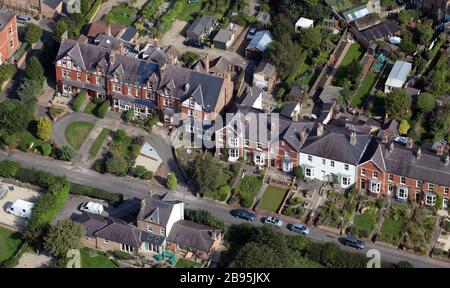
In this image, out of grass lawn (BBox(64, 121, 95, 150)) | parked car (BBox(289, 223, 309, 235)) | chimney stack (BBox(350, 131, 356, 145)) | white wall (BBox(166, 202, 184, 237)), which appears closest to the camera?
white wall (BBox(166, 202, 184, 237))

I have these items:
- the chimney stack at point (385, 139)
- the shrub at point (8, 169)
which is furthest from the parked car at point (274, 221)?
the shrub at point (8, 169)

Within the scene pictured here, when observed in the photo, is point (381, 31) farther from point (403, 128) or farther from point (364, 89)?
point (403, 128)

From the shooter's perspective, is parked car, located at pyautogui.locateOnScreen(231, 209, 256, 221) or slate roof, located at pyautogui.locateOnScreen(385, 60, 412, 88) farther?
slate roof, located at pyautogui.locateOnScreen(385, 60, 412, 88)

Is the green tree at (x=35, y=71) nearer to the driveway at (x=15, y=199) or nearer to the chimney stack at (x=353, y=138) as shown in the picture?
the driveway at (x=15, y=199)

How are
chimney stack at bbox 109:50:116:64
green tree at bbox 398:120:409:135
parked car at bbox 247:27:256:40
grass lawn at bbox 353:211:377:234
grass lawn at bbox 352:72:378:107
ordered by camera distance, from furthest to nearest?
parked car at bbox 247:27:256:40, grass lawn at bbox 352:72:378:107, chimney stack at bbox 109:50:116:64, green tree at bbox 398:120:409:135, grass lawn at bbox 353:211:377:234

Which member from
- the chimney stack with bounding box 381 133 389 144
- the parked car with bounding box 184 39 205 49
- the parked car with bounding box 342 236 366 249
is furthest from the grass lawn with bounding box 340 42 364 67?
the parked car with bounding box 342 236 366 249

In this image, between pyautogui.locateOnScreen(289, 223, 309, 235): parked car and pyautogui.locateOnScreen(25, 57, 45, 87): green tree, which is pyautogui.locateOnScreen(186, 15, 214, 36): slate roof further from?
pyautogui.locateOnScreen(289, 223, 309, 235): parked car

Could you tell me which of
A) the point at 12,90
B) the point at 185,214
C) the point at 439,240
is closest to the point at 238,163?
the point at 185,214

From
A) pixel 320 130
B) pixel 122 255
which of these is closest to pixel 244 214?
pixel 320 130
